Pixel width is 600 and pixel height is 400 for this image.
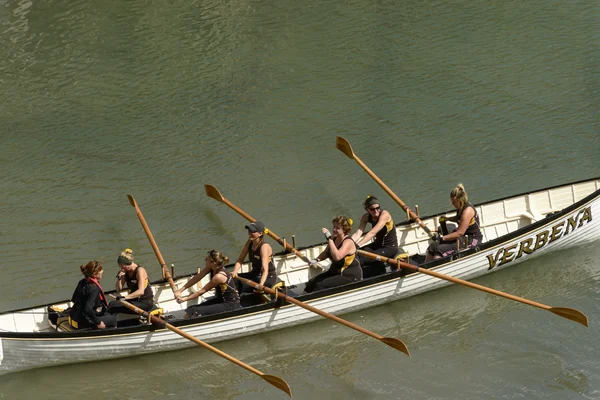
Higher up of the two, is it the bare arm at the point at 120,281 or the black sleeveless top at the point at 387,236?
the bare arm at the point at 120,281

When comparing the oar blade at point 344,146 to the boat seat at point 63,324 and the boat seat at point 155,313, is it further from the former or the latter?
the boat seat at point 63,324

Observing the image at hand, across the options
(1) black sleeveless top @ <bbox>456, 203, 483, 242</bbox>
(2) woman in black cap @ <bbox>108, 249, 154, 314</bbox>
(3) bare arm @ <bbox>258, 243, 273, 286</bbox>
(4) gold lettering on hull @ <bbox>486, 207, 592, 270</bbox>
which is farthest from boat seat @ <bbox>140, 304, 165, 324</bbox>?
(4) gold lettering on hull @ <bbox>486, 207, 592, 270</bbox>

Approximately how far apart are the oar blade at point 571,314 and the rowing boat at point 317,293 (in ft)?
5.81

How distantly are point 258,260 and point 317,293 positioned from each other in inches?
43.3

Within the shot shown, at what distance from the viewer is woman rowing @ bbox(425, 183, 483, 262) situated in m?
15.0

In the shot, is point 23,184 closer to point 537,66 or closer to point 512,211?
point 512,211

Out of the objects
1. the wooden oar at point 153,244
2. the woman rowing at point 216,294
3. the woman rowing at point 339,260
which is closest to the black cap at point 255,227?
the woman rowing at point 216,294

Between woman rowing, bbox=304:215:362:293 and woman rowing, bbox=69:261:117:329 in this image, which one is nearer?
woman rowing, bbox=69:261:117:329

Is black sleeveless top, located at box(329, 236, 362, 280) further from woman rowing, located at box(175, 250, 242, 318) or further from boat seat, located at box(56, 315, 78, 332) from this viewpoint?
boat seat, located at box(56, 315, 78, 332)

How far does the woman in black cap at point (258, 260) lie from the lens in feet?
47.1

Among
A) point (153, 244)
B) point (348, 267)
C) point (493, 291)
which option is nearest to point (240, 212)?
point (153, 244)

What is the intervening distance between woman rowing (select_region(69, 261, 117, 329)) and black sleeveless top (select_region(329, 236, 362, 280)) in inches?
136

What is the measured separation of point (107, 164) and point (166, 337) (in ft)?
20.9

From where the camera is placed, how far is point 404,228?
16.2m
